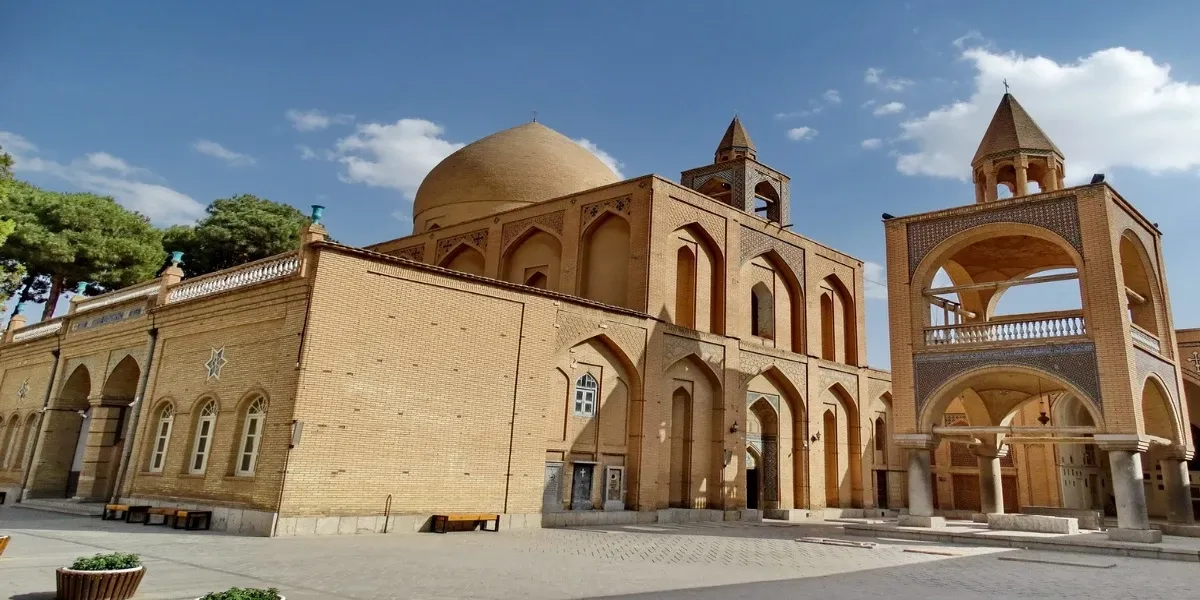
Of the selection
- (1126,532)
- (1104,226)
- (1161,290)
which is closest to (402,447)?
(1126,532)

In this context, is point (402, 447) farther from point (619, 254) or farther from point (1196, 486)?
point (1196, 486)

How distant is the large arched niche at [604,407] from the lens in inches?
653

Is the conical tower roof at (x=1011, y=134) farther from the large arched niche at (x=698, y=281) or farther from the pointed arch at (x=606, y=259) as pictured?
the pointed arch at (x=606, y=259)

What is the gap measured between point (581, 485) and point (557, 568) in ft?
26.7

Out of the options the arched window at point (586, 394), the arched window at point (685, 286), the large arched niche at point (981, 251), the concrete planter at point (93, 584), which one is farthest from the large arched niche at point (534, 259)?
the concrete planter at point (93, 584)

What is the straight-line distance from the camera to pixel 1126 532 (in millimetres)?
13141

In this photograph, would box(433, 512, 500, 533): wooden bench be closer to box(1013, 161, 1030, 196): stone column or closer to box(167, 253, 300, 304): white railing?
box(167, 253, 300, 304): white railing

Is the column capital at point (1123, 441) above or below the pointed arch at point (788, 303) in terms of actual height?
below

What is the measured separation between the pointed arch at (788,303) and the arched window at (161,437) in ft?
51.6

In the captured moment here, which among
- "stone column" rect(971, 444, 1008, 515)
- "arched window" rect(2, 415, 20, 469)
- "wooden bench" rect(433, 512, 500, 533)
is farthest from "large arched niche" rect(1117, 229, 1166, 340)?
"arched window" rect(2, 415, 20, 469)

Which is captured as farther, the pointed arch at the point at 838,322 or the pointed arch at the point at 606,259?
the pointed arch at the point at 838,322

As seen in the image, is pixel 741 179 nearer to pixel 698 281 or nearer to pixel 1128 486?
pixel 698 281

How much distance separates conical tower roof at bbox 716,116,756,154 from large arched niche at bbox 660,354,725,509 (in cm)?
874

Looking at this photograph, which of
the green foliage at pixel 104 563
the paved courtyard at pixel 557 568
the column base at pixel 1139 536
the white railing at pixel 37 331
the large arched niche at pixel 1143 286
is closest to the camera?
the green foliage at pixel 104 563
